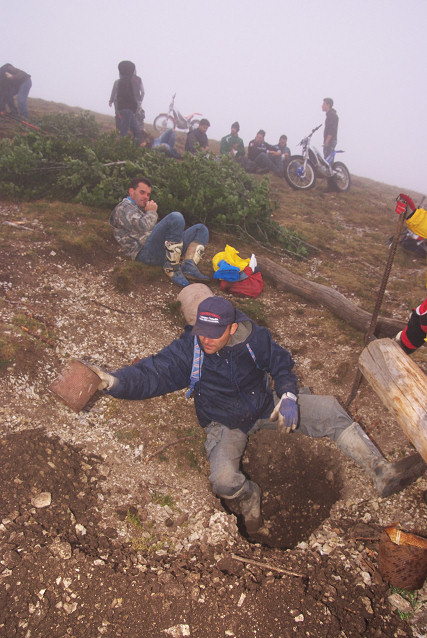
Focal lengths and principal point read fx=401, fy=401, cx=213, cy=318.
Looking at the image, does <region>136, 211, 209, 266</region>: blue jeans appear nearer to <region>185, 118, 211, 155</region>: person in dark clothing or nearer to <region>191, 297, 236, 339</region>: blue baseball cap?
<region>191, 297, 236, 339</region>: blue baseball cap

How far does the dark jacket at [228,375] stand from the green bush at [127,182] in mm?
4159

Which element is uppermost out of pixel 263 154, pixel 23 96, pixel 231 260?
pixel 23 96

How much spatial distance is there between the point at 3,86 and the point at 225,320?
1202cm

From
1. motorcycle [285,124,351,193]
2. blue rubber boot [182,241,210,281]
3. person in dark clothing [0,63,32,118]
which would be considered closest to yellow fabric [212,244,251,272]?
blue rubber boot [182,241,210,281]

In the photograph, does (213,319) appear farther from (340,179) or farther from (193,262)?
(340,179)

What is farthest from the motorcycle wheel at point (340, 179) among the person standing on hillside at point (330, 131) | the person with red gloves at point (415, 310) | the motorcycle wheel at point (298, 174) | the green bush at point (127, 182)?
the person with red gloves at point (415, 310)

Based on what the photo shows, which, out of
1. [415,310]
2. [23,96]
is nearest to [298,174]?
[23,96]

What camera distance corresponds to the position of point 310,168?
37.3 feet

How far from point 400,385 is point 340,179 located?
10.9m

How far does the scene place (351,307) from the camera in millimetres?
5242

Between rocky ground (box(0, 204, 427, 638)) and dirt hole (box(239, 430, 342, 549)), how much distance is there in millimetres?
11

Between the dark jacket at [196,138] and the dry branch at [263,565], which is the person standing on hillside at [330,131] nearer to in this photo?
the dark jacket at [196,138]

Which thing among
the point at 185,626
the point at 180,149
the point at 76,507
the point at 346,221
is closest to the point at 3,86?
the point at 180,149

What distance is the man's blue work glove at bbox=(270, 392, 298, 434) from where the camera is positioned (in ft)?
10.00
